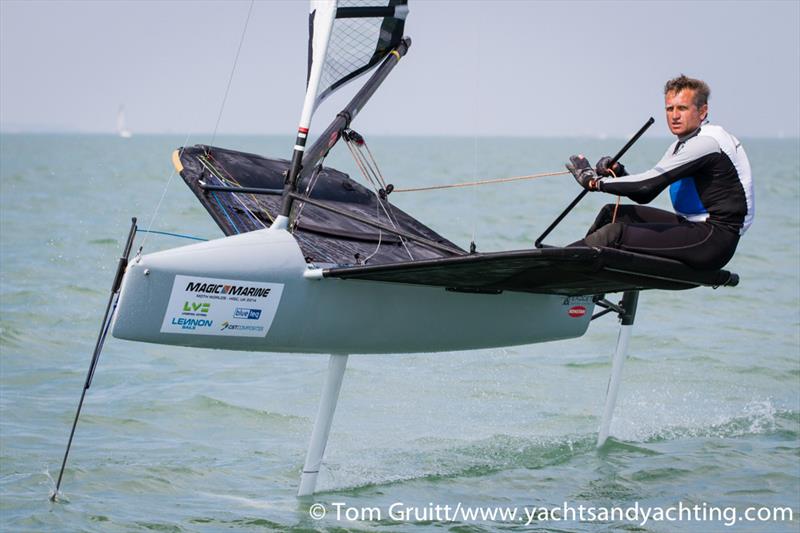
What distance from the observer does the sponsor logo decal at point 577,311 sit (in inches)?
204

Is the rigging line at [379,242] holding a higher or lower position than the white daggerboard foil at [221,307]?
higher

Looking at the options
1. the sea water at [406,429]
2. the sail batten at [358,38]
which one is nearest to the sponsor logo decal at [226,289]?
the sea water at [406,429]

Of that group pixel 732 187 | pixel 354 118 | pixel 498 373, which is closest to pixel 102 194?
pixel 498 373

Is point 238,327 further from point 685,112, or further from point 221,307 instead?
point 685,112

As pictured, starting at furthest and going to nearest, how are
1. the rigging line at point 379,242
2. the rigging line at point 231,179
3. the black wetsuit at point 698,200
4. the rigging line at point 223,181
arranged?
1. the rigging line at point 231,179
2. the rigging line at point 223,181
3. the rigging line at point 379,242
4. the black wetsuit at point 698,200

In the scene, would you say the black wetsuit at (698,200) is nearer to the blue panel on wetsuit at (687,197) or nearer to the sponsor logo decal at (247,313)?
the blue panel on wetsuit at (687,197)

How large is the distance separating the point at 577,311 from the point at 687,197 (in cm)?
124

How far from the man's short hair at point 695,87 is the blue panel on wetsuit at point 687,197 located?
291 millimetres

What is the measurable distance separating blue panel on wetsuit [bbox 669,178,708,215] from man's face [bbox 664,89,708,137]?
188 mm

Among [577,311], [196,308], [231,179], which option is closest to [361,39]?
[231,179]

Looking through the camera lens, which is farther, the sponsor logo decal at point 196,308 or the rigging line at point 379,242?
the rigging line at point 379,242

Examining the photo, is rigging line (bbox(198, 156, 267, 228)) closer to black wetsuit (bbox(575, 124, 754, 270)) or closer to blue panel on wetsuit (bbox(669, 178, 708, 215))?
black wetsuit (bbox(575, 124, 754, 270))

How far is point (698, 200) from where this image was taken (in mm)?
4051

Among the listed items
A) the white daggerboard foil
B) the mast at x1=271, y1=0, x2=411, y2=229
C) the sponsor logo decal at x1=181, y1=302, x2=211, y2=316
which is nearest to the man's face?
the mast at x1=271, y1=0, x2=411, y2=229
